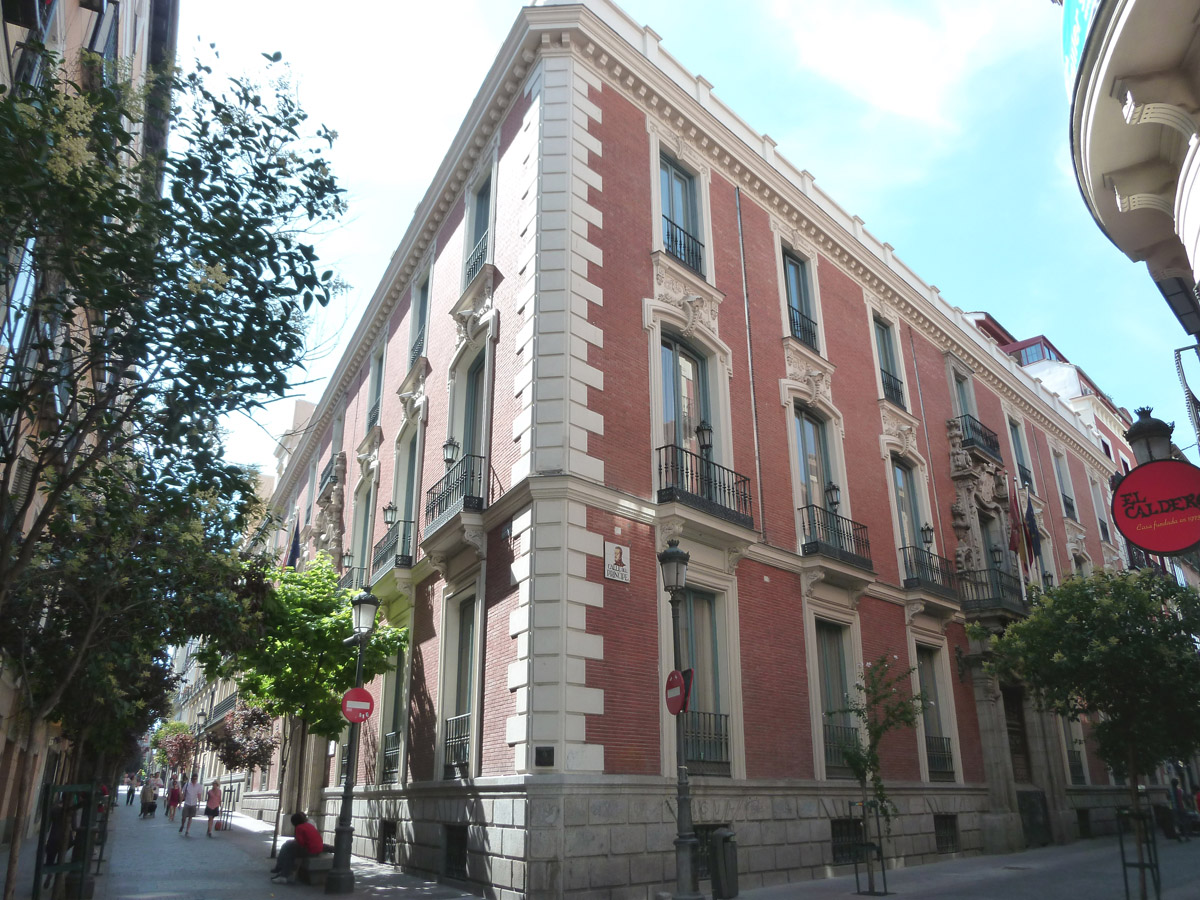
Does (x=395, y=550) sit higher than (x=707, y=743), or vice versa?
(x=395, y=550)

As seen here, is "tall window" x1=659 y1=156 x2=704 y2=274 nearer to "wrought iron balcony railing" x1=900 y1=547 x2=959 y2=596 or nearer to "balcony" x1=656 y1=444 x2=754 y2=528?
"balcony" x1=656 y1=444 x2=754 y2=528

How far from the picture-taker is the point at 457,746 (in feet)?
47.8

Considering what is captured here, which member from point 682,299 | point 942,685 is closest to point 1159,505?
point 682,299

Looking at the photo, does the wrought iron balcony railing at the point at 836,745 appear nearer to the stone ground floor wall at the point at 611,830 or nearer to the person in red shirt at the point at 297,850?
the stone ground floor wall at the point at 611,830

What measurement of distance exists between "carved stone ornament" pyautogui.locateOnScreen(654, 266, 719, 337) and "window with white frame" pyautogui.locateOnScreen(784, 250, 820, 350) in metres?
3.70

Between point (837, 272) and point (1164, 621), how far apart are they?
11061 millimetres

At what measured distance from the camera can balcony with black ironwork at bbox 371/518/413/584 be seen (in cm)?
1836

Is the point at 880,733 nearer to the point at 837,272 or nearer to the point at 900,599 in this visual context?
the point at 900,599

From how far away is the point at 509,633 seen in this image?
13.2 m

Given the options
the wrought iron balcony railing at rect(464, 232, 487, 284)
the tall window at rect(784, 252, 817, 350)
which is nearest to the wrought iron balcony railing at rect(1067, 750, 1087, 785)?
the tall window at rect(784, 252, 817, 350)

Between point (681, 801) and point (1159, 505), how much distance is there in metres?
5.99

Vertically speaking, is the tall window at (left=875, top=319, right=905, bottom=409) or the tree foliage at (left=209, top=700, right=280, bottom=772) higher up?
the tall window at (left=875, top=319, right=905, bottom=409)

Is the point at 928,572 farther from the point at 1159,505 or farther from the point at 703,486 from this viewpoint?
the point at 1159,505

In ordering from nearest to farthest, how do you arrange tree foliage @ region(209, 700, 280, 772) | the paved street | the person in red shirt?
1. the paved street
2. the person in red shirt
3. tree foliage @ region(209, 700, 280, 772)
